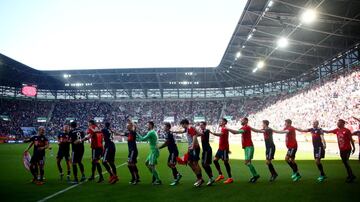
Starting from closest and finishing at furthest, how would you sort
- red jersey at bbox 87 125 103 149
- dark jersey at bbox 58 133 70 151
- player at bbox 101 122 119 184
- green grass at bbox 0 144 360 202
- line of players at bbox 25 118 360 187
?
green grass at bbox 0 144 360 202 < line of players at bbox 25 118 360 187 < player at bbox 101 122 119 184 < red jersey at bbox 87 125 103 149 < dark jersey at bbox 58 133 70 151

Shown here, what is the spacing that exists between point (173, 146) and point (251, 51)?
31160 mm

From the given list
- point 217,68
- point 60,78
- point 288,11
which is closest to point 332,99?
point 288,11

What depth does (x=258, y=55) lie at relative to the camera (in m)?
42.3

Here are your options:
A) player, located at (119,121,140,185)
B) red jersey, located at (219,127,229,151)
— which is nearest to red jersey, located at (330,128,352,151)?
red jersey, located at (219,127,229,151)

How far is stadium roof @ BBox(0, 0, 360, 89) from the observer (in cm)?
2711

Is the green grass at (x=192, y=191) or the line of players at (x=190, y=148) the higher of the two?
the line of players at (x=190, y=148)

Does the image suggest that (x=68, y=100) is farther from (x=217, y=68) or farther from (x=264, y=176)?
(x=264, y=176)

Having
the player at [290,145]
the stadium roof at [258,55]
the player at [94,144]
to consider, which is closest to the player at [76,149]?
the player at [94,144]

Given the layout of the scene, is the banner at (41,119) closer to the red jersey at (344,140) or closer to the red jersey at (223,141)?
the red jersey at (223,141)

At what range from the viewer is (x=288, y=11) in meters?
27.3

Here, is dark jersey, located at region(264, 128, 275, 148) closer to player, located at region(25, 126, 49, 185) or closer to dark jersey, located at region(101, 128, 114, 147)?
dark jersey, located at region(101, 128, 114, 147)

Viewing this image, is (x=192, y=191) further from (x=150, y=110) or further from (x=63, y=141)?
(x=150, y=110)

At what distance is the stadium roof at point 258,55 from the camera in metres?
27.1

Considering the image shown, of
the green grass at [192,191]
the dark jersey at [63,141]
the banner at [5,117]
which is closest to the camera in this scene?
the green grass at [192,191]
